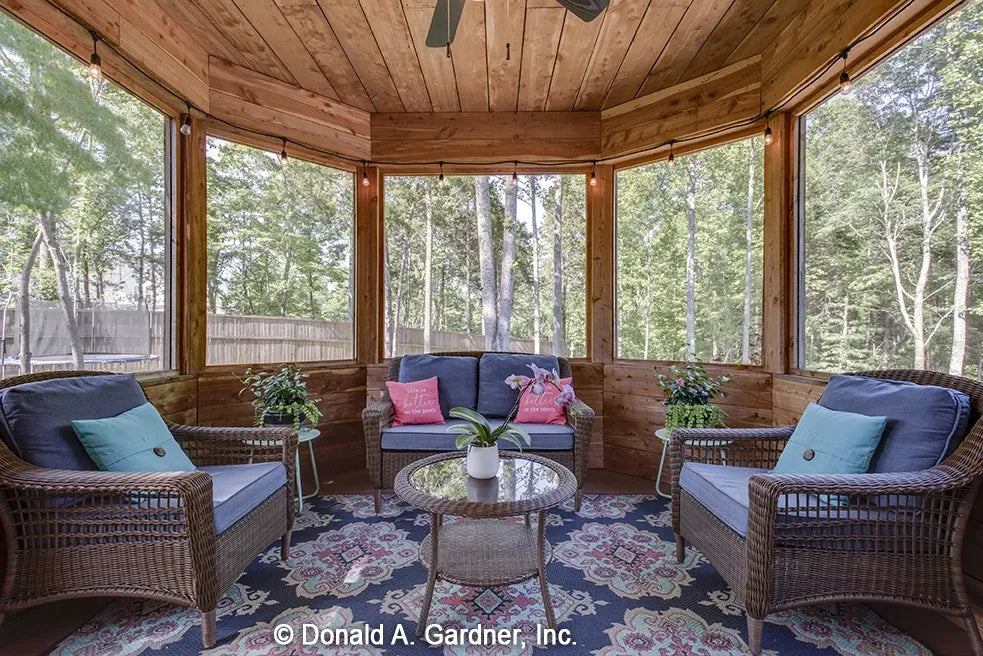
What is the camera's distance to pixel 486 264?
3.87 metres

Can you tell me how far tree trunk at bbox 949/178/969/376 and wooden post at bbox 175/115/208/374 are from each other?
13.5 feet

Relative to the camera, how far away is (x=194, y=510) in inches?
60.8

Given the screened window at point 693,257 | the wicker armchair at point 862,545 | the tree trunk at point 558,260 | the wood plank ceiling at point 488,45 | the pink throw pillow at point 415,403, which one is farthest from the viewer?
the tree trunk at point 558,260

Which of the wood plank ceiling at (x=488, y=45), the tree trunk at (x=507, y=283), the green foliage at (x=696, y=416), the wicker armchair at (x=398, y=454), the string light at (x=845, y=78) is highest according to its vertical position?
the wood plank ceiling at (x=488, y=45)

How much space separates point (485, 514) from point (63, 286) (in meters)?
2.35

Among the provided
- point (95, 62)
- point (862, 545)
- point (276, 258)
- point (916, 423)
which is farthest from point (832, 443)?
point (95, 62)

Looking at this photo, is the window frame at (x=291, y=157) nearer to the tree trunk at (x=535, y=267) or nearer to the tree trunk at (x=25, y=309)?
the tree trunk at (x=25, y=309)

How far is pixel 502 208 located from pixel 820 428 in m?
2.80

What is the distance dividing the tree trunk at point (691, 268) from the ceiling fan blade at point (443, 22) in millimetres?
2194

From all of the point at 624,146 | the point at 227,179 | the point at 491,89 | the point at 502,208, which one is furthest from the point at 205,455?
the point at 624,146

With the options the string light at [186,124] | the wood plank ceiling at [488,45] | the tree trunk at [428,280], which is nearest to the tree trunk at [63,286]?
the string light at [186,124]

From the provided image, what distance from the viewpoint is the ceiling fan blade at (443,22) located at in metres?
1.85

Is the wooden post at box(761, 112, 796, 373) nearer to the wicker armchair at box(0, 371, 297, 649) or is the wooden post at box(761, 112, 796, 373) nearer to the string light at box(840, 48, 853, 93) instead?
the string light at box(840, 48, 853, 93)

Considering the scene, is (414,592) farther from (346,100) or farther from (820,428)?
(346,100)
